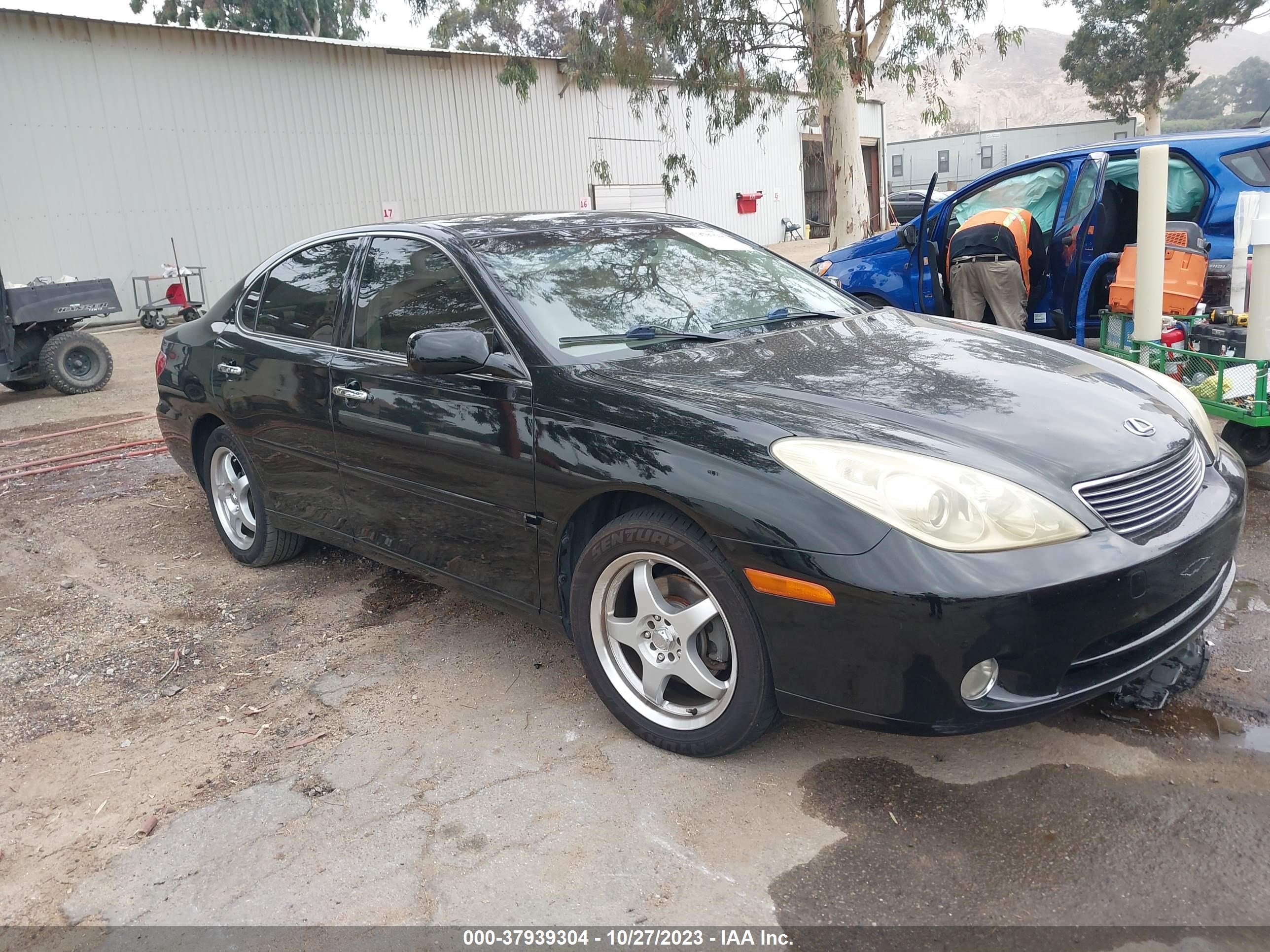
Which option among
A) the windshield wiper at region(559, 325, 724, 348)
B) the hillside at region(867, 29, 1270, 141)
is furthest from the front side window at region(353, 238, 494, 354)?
the hillside at region(867, 29, 1270, 141)

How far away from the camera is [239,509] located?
195 inches

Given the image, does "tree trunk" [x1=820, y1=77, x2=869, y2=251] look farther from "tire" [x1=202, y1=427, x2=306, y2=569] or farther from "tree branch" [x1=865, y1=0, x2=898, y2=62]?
"tire" [x1=202, y1=427, x2=306, y2=569]

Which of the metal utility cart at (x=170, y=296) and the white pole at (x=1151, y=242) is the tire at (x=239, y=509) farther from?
the metal utility cart at (x=170, y=296)

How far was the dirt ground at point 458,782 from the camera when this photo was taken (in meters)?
2.47

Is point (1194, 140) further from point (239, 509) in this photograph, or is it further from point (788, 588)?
point (239, 509)

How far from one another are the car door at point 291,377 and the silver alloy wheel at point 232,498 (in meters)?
0.35

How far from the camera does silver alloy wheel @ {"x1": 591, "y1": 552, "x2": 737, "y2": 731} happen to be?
2863 millimetres

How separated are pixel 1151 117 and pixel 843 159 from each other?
33228mm

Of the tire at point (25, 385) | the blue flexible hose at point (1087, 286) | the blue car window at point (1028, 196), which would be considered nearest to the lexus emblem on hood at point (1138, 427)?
the blue flexible hose at point (1087, 286)

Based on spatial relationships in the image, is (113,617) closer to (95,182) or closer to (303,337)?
(303,337)

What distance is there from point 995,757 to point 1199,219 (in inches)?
187

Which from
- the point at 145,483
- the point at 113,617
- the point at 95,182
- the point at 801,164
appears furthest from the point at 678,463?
the point at 801,164

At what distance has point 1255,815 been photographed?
2.56 metres

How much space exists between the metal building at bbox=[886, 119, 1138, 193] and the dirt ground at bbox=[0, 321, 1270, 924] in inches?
1137
